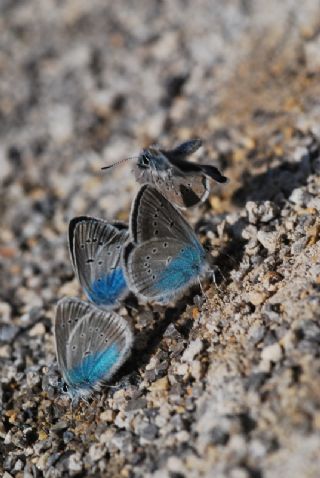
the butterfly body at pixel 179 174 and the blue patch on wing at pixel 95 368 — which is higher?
the butterfly body at pixel 179 174

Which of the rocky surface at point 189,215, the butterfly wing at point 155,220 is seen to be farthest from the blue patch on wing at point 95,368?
the butterfly wing at point 155,220

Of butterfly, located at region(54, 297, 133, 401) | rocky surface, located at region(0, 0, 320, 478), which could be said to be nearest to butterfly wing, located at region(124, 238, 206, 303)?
rocky surface, located at region(0, 0, 320, 478)

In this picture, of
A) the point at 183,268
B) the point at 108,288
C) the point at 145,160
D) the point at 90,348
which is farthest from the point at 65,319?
the point at 145,160

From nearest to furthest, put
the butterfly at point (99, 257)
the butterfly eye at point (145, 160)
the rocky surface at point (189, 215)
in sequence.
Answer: the rocky surface at point (189, 215) < the butterfly at point (99, 257) < the butterfly eye at point (145, 160)

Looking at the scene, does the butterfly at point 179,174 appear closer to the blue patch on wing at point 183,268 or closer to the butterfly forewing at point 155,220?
the butterfly forewing at point 155,220

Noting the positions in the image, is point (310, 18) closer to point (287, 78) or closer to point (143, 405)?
point (287, 78)

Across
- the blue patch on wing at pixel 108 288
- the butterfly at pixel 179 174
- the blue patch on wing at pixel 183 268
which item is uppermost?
the butterfly at pixel 179 174

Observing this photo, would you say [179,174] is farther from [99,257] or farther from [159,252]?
[99,257]
